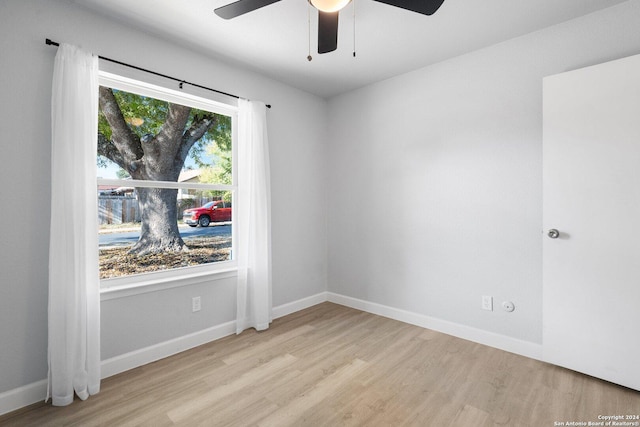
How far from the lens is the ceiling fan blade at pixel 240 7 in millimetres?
1521

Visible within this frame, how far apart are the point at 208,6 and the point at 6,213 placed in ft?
5.88

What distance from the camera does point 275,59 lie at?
9.13 ft

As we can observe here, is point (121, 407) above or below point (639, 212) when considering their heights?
below

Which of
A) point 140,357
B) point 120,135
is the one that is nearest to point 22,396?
point 140,357

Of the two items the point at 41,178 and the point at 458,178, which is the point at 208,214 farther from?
the point at 458,178

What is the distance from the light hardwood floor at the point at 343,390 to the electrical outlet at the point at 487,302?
0.33 metres

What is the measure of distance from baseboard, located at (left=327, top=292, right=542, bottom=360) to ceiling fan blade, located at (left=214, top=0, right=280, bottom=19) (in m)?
2.86

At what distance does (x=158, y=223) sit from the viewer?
2512mm

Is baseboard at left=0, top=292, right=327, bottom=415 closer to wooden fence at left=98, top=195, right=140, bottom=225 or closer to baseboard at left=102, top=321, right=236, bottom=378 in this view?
baseboard at left=102, top=321, right=236, bottom=378

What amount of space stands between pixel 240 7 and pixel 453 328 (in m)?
2.96

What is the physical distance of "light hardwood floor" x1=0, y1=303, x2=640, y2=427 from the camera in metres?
1.71

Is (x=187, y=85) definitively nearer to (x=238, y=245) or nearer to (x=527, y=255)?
(x=238, y=245)

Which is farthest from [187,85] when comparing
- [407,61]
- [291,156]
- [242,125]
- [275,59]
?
[407,61]

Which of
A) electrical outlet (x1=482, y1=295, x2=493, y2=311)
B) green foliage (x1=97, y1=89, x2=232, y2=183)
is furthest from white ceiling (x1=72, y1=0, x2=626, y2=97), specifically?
electrical outlet (x1=482, y1=295, x2=493, y2=311)
